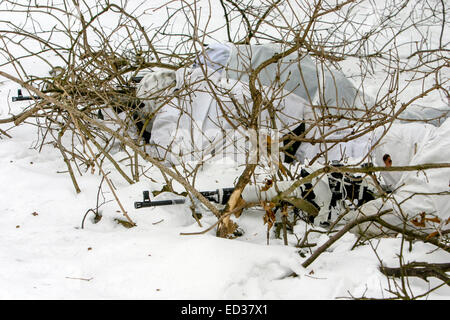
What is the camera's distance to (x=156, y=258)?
1.93 metres

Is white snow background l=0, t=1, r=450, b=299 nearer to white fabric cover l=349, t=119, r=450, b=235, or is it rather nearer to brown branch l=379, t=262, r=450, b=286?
brown branch l=379, t=262, r=450, b=286

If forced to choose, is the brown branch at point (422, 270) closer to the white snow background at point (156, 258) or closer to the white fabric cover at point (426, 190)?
the white snow background at point (156, 258)

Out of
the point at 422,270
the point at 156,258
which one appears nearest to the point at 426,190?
the point at 422,270

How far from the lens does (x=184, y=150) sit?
3.39 meters

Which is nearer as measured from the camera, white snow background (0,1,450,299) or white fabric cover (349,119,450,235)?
white snow background (0,1,450,299)

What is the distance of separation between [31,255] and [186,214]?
0.83 metres

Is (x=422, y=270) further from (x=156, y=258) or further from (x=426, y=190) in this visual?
(x=156, y=258)

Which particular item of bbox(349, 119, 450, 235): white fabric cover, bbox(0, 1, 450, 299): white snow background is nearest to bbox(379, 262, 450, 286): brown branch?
bbox(0, 1, 450, 299): white snow background

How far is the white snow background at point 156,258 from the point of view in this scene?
174 cm

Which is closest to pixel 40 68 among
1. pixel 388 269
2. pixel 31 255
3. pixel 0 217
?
pixel 0 217

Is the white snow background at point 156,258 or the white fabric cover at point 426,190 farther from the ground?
the white fabric cover at point 426,190

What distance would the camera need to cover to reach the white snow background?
1735mm

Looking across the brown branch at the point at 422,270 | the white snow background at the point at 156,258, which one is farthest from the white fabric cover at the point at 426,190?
the brown branch at the point at 422,270
